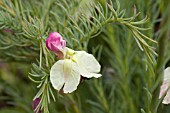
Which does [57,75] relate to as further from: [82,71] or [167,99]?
[167,99]

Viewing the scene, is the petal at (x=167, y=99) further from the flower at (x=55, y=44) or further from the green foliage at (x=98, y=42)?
the flower at (x=55, y=44)

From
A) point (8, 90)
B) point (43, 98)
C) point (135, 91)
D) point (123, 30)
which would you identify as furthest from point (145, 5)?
point (8, 90)

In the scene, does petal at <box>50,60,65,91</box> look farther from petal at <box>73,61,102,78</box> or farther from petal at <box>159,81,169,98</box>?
petal at <box>159,81,169,98</box>

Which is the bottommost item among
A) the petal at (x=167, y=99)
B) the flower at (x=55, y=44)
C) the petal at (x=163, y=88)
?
the petal at (x=167, y=99)

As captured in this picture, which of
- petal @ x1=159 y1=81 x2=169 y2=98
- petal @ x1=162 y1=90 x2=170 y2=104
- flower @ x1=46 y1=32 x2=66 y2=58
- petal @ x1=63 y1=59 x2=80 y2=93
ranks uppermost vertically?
flower @ x1=46 y1=32 x2=66 y2=58

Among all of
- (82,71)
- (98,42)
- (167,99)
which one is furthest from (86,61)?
(98,42)

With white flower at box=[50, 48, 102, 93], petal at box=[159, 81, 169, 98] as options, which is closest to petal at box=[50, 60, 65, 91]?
white flower at box=[50, 48, 102, 93]

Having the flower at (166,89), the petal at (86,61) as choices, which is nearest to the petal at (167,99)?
the flower at (166,89)

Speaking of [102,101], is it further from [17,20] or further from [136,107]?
[17,20]
